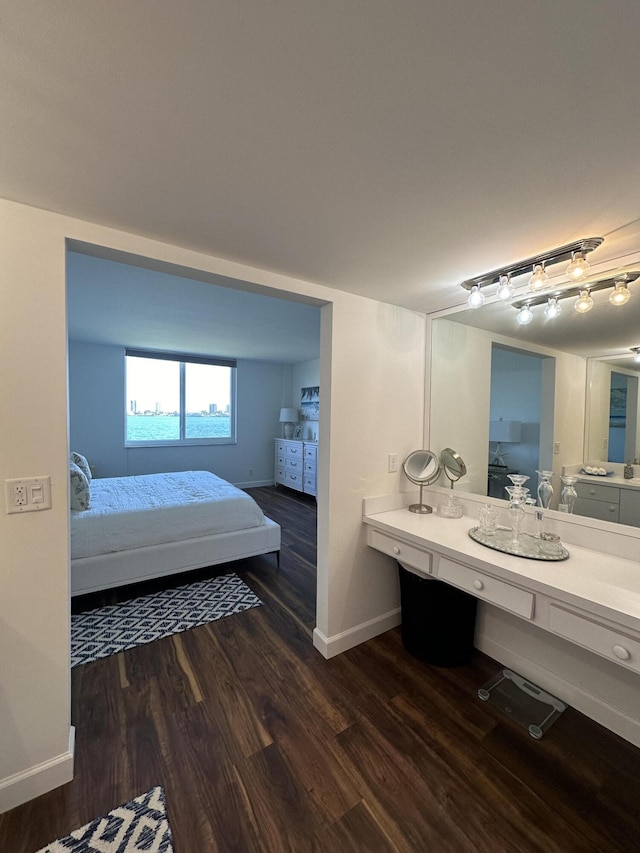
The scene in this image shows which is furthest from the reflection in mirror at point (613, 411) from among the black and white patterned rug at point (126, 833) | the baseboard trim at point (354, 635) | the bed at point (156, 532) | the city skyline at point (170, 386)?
the city skyline at point (170, 386)

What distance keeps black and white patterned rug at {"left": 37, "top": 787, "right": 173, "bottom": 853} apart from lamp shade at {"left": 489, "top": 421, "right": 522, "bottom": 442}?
7.58ft

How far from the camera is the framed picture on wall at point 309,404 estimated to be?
603 centimetres

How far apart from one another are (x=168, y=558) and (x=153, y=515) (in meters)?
0.37

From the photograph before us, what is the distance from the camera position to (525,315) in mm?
1905

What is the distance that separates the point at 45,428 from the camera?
1.30m

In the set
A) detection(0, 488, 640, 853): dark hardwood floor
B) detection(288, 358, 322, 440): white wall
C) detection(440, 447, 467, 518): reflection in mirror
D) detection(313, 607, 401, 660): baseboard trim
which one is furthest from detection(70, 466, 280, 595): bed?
detection(288, 358, 322, 440): white wall

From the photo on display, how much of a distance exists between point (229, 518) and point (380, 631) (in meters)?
1.53

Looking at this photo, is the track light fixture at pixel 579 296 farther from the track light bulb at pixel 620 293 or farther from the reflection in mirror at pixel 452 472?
the reflection in mirror at pixel 452 472

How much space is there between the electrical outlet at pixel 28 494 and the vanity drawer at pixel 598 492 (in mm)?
2377

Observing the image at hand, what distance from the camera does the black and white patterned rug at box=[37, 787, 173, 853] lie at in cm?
115

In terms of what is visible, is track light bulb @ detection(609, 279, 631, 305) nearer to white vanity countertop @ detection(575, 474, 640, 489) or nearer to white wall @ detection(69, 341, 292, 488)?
white vanity countertop @ detection(575, 474, 640, 489)

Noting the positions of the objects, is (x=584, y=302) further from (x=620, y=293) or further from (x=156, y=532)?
(x=156, y=532)

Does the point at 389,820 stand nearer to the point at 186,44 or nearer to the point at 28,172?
the point at 186,44

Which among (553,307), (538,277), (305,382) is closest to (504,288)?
(538,277)
